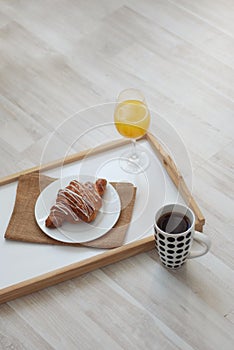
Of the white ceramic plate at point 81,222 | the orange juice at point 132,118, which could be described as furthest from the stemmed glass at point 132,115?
the white ceramic plate at point 81,222

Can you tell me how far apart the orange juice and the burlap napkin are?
0.43 feet

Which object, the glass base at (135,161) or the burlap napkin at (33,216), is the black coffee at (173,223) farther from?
the glass base at (135,161)

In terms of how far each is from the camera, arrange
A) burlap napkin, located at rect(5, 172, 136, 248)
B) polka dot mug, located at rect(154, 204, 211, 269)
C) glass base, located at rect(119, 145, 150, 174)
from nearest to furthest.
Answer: polka dot mug, located at rect(154, 204, 211, 269) < burlap napkin, located at rect(5, 172, 136, 248) < glass base, located at rect(119, 145, 150, 174)

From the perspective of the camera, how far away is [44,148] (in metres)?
1.77

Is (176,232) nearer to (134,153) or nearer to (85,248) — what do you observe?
(85,248)

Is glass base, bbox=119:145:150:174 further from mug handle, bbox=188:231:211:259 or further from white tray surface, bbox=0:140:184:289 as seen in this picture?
mug handle, bbox=188:231:211:259

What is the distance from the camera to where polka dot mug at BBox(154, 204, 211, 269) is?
1386 millimetres

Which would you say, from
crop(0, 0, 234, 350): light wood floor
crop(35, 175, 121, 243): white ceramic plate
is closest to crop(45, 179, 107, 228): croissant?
crop(35, 175, 121, 243): white ceramic plate

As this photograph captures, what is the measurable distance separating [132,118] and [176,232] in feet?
1.05

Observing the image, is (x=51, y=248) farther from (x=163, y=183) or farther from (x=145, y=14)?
(x=145, y=14)

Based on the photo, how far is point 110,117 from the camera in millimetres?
1707

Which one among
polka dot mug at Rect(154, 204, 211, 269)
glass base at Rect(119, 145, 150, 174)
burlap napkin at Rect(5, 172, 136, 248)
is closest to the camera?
polka dot mug at Rect(154, 204, 211, 269)

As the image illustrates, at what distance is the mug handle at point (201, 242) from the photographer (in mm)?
A: 1411

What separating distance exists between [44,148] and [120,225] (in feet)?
1.23
